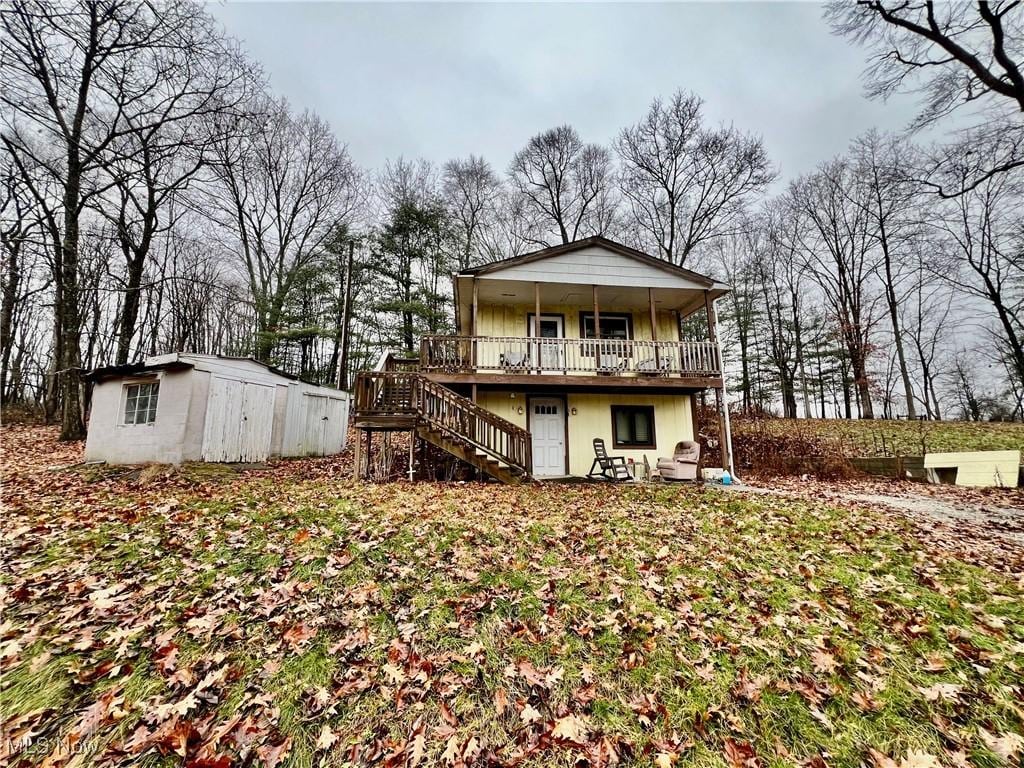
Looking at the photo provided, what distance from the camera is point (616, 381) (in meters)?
12.2

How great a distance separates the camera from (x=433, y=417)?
403 inches

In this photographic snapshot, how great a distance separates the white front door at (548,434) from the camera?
12.9m

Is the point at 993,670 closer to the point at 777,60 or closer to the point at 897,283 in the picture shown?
the point at 777,60

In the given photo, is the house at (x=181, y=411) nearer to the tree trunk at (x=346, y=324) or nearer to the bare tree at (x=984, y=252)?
the tree trunk at (x=346, y=324)

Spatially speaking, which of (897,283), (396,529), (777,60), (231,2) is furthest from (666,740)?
(897,283)

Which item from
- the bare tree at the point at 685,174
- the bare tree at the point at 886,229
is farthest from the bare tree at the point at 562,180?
the bare tree at the point at 886,229

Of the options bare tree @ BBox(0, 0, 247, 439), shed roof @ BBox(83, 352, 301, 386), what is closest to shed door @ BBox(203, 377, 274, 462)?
shed roof @ BBox(83, 352, 301, 386)

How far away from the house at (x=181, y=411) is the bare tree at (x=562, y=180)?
18262mm

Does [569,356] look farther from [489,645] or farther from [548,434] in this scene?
[489,645]

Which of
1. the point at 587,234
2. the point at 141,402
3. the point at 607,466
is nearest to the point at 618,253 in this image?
the point at 607,466

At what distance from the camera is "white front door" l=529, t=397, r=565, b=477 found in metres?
12.9

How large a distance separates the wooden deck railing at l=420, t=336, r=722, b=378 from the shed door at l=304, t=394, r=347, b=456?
7.00m

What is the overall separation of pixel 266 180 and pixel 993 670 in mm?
29038

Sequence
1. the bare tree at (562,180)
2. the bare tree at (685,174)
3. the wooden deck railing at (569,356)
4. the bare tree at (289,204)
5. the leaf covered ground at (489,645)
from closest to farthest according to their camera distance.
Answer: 1. the leaf covered ground at (489,645)
2. the wooden deck railing at (569,356)
3. the bare tree at (685,174)
4. the bare tree at (289,204)
5. the bare tree at (562,180)
